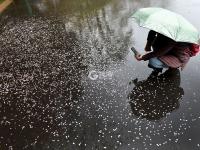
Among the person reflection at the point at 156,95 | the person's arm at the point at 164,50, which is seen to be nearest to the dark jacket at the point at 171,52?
the person's arm at the point at 164,50

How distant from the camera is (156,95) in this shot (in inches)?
252

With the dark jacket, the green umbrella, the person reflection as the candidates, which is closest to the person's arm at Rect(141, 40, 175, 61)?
the dark jacket

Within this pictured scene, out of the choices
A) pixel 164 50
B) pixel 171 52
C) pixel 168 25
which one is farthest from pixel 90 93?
pixel 168 25

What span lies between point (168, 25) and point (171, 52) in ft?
2.42

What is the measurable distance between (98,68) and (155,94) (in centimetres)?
172

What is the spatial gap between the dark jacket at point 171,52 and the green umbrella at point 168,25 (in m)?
0.30

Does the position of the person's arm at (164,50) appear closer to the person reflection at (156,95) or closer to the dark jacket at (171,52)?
the dark jacket at (171,52)

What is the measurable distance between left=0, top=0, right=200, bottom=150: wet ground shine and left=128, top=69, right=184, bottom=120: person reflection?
0.06 feet

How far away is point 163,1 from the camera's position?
11703mm

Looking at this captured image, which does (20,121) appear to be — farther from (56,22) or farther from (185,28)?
(56,22)

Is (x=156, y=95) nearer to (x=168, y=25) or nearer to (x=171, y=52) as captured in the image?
(x=171, y=52)

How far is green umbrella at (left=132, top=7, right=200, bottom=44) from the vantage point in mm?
5910

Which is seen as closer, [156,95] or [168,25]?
[168,25]

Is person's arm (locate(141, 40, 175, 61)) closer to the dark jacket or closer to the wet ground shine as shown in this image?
the dark jacket
